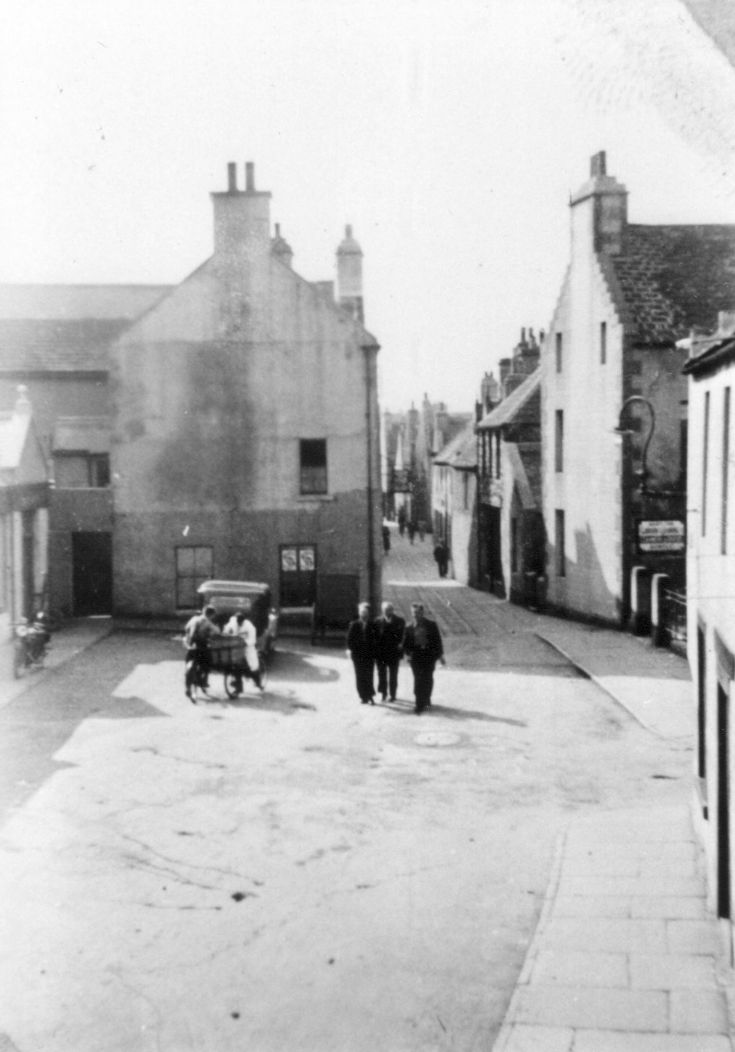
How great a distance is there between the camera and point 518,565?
3469 cm

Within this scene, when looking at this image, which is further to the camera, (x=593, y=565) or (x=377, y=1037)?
(x=593, y=565)

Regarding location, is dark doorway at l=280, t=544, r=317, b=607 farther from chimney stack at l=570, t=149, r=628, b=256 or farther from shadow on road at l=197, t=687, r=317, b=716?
chimney stack at l=570, t=149, r=628, b=256

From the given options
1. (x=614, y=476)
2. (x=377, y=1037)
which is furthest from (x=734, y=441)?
(x=614, y=476)

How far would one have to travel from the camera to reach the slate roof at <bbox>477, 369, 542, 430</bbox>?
3588 centimetres

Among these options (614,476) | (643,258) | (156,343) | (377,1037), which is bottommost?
(377,1037)

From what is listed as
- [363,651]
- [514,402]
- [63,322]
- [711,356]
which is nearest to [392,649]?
[363,651]

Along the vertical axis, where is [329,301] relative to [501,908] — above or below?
above

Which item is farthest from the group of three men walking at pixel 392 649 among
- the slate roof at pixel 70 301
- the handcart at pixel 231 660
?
the slate roof at pixel 70 301

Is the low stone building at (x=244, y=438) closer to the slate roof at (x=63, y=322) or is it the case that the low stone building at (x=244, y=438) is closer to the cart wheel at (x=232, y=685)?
the slate roof at (x=63, y=322)

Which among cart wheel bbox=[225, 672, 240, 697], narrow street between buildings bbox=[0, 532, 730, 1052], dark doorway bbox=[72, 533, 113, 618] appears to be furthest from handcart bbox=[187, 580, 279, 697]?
dark doorway bbox=[72, 533, 113, 618]

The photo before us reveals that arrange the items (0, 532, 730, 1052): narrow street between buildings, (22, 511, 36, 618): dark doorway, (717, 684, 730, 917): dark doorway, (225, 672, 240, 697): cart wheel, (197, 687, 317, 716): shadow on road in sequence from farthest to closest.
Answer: (22, 511, 36, 618): dark doorway → (225, 672, 240, 697): cart wheel → (197, 687, 317, 716): shadow on road → (717, 684, 730, 917): dark doorway → (0, 532, 730, 1052): narrow street between buildings

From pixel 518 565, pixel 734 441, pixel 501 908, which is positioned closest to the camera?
pixel 734 441

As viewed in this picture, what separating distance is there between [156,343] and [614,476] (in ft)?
37.2

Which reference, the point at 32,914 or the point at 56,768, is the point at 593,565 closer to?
the point at 56,768
